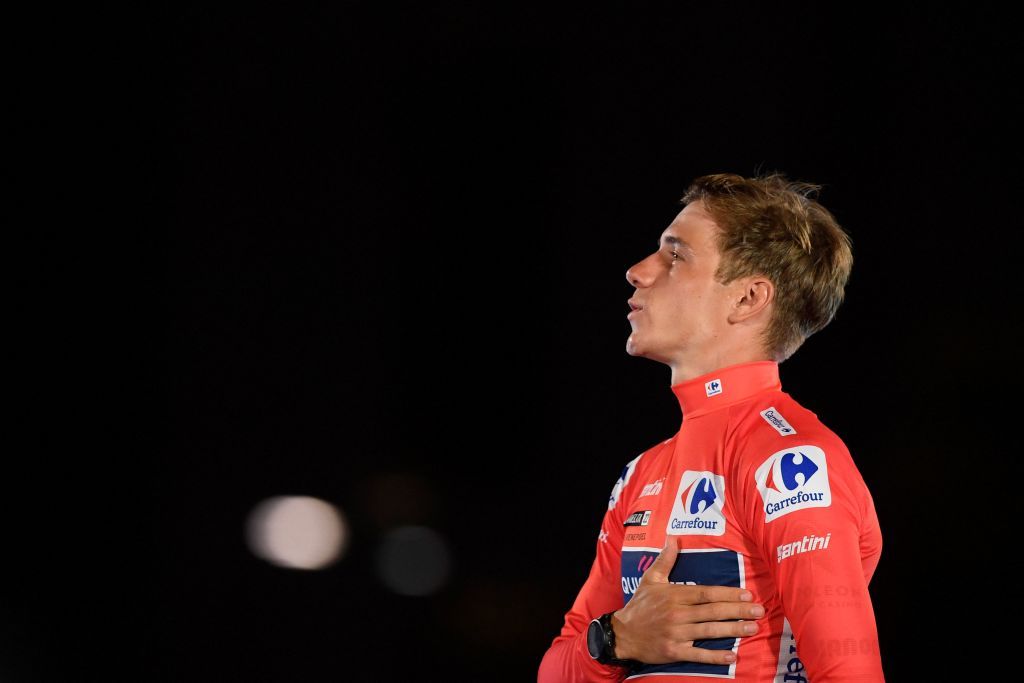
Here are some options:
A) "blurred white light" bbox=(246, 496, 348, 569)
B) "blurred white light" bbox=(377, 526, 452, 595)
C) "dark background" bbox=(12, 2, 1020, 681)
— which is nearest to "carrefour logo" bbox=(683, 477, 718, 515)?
"dark background" bbox=(12, 2, 1020, 681)

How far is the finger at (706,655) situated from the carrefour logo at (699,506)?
16 cm

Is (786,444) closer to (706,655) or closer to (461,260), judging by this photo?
(706,655)

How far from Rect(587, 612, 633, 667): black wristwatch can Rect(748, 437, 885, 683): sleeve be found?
26cm

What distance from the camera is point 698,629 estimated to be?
54.7 inches

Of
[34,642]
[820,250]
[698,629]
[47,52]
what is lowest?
[34,642]

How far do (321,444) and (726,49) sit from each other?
2.41 metres

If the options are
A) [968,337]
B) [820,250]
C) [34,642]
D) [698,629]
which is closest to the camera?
[698,629]

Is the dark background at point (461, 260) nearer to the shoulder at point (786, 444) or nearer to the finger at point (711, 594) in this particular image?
the shoulder at point (786, 444)

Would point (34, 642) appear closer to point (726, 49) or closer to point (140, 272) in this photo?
point (140, 272)

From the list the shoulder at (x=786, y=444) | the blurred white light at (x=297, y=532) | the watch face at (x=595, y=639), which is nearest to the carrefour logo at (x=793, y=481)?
the shoulder at (x=786, y=444)

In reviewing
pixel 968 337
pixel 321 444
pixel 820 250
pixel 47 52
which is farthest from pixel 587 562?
pixel 47 52

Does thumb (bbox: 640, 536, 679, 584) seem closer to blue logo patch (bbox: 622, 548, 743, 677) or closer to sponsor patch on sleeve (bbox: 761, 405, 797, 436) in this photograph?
blue logo patch (bbox: 622, 548, 743, 677)

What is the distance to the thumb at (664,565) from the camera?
4.81 feet

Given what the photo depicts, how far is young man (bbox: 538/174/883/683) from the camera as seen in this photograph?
1.28 meters
